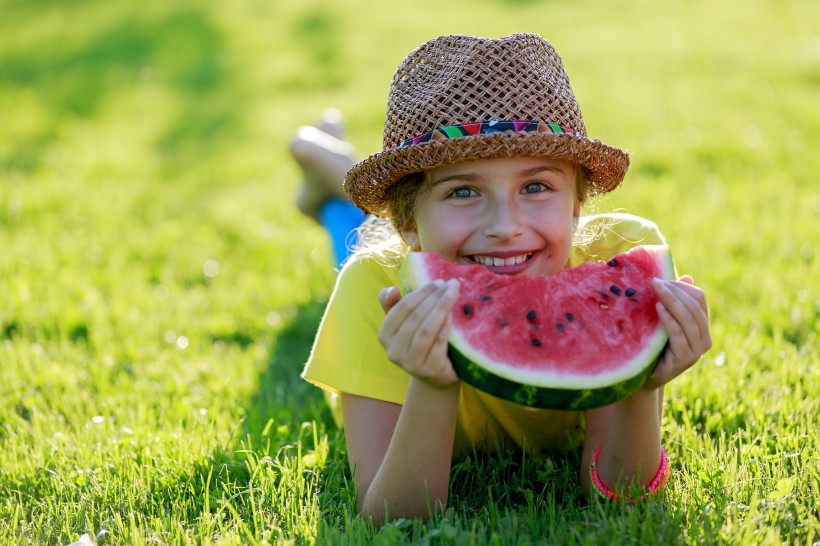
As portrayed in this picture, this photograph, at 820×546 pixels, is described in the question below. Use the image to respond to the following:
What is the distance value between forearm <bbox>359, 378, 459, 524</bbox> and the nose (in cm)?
59

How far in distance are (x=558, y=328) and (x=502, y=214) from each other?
0.49 m

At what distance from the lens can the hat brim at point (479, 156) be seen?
9.46ft

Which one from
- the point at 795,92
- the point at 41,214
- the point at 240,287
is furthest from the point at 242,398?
the point at 795,92

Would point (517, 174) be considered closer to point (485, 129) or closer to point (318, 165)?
point (485, 129)

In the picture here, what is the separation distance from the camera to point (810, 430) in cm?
334

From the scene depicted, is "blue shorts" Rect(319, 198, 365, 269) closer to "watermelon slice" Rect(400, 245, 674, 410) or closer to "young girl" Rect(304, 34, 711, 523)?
"young girl" Rect(304, 34, 711, 523)

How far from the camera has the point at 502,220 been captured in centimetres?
298

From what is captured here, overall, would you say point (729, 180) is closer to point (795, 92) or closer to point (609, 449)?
point (795, 92)

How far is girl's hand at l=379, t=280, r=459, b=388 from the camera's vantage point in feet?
8.01

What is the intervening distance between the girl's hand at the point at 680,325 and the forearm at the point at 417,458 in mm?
632

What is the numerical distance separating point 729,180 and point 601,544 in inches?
212

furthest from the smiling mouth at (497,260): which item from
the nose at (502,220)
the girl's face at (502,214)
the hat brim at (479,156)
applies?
the hat brim at (479,156)

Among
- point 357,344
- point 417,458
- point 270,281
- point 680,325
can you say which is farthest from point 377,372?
point 270,281

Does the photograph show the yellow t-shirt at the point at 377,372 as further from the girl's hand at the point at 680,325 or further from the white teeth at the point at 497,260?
the girl's hand at the point at 680,325
